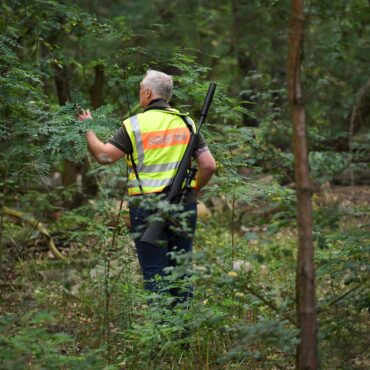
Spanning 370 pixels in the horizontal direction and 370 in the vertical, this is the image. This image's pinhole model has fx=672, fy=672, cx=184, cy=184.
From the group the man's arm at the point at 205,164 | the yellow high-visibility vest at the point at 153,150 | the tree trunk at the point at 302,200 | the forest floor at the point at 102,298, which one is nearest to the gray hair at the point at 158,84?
the yellow high-visibility vest at the point at 153,150

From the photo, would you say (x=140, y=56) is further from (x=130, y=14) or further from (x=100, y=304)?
(x=100, y=304)

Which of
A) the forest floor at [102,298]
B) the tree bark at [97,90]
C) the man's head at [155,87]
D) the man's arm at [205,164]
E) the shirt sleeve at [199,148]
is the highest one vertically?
the man's head at [155,87]

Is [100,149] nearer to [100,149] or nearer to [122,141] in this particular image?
[100,149]

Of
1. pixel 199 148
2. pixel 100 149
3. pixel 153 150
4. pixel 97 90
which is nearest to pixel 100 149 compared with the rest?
pixel 100 149

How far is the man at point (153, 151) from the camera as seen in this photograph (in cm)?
520

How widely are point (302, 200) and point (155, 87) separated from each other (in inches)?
88.1

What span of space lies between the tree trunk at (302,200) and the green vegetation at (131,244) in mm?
118

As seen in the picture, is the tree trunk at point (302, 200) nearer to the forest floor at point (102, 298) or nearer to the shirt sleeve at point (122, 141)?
the forest floor at point (102, 298)

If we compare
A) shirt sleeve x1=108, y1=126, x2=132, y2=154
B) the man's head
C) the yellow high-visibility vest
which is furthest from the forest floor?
the man's head

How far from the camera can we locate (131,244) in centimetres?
730

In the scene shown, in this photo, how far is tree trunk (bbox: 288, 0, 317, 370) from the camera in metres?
3.51

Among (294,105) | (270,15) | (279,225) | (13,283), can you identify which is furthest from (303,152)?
(270,15)

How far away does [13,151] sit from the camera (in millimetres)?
5391

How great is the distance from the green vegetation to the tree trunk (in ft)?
0.39
